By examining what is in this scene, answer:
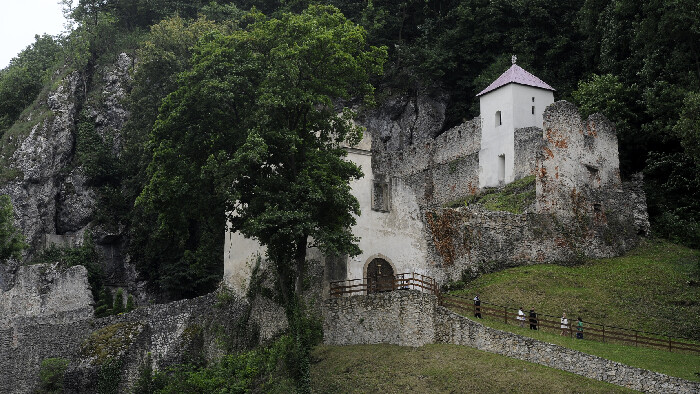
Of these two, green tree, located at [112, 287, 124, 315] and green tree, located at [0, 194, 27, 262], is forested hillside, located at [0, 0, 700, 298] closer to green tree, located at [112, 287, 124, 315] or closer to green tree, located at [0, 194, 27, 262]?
green tree, located at [112, 287, 124, 315]

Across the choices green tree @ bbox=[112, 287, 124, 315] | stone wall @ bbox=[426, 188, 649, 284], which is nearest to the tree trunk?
stone wall @ bbox=[426, 188, 649, 284]

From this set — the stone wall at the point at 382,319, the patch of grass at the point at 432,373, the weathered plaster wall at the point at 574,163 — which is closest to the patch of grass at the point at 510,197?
the weathered plaster wall at the point at 574,163

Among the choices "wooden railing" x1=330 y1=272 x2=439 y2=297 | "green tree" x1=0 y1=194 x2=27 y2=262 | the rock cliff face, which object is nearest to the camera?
"wooden railing" x1=330 y1=272 x2=439 y2=297

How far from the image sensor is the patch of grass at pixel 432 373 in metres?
30.5

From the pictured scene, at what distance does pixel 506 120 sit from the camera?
168ft

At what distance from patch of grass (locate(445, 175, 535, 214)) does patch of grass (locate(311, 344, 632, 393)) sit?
1444 cm

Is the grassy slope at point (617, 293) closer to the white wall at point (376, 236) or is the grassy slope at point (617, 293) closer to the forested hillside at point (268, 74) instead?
the white wall at point (376, 236)

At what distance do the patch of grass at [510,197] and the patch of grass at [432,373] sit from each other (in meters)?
14.4

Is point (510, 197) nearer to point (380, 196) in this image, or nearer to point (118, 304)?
point (380, 196)

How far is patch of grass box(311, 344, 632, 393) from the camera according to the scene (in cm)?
3045

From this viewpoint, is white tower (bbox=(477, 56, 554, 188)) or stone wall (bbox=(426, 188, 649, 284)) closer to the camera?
stone wall (bbox=(426, 188, 649, 284))

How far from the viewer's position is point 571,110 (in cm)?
4794

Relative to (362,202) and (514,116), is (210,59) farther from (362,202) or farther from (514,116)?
(514,116)

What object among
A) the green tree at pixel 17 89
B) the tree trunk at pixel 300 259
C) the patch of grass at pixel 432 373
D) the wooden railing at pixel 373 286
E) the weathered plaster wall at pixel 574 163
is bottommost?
the patch of grass at pixel 432 373
